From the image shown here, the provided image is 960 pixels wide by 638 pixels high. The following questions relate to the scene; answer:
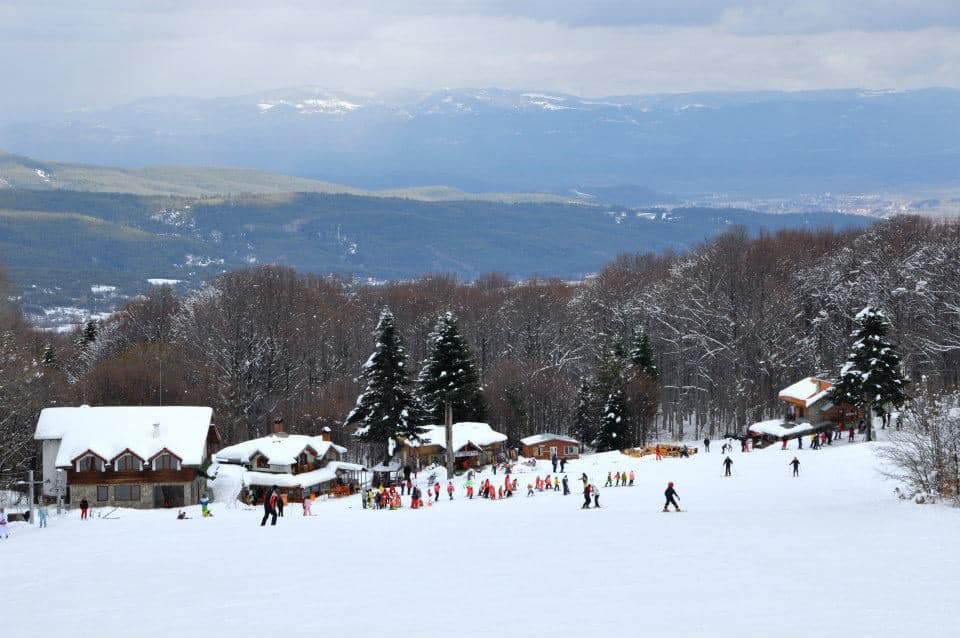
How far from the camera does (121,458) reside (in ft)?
187

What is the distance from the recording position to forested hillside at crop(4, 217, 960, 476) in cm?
8544

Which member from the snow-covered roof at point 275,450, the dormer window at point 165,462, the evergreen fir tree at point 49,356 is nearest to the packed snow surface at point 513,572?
the dormer window at point 165,462

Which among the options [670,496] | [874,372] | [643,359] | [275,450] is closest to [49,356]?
[275,450]

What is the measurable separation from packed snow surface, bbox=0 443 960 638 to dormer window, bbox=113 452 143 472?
13360 mm

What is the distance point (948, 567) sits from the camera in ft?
84.6

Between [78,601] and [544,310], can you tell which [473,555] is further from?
[544,310]

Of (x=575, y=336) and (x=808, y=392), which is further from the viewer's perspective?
(x=575, y=336)

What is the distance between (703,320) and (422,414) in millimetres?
36240

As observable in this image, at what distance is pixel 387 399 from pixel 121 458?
52.9 ft

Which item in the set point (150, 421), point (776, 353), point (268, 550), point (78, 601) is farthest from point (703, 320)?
point (78, 601)

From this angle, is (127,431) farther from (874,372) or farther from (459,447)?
(874,372)

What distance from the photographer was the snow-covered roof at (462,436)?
2832 inches

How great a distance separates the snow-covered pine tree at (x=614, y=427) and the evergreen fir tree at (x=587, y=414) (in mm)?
4206

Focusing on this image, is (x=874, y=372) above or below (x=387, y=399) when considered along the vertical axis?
above
